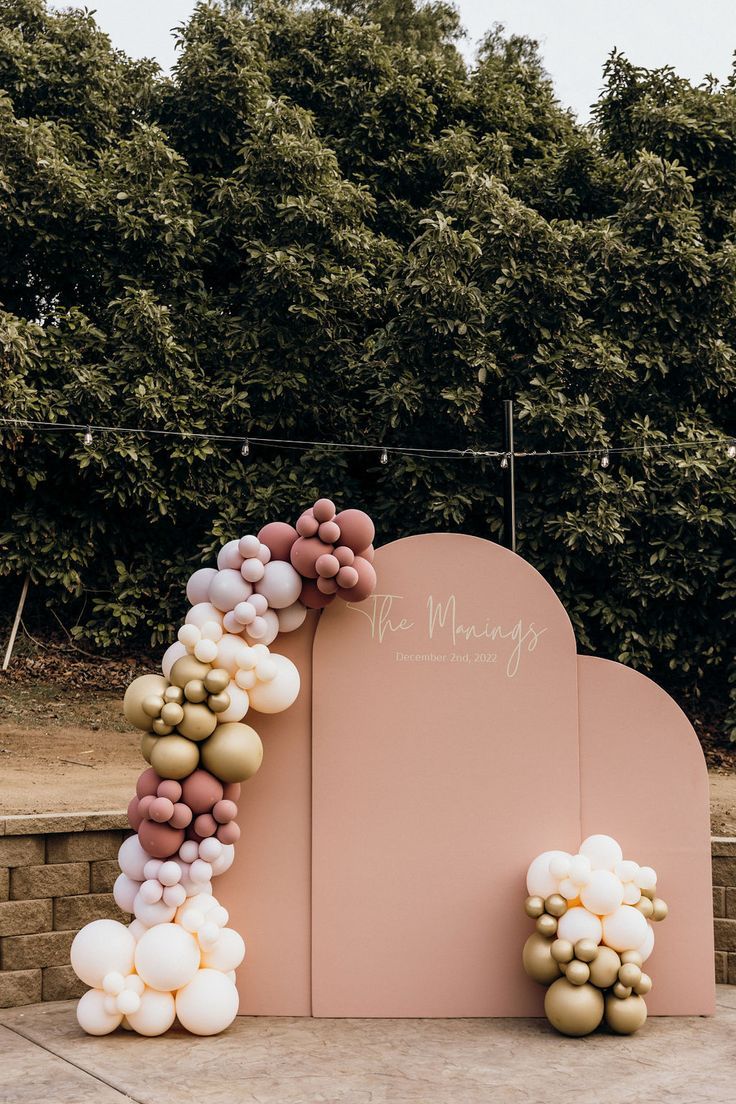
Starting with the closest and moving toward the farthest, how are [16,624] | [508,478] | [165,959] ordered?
[165,959] → [508,478] → [16,624]

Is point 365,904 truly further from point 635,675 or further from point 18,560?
point 18,560

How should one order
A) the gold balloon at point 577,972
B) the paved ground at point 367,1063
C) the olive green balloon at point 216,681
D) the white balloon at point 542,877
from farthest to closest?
the white balloon at point 542,877, the olive green balloon at point 216,681, the gold balloon at point 577,972, the paved ground at point 367,1063

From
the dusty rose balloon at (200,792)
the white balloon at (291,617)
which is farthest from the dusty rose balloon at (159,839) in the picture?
the white balloon at (291,617)

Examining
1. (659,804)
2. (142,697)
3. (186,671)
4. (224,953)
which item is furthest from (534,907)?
(142,697)

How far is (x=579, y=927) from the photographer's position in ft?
14.3

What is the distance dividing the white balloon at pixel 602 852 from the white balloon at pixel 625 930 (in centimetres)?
21

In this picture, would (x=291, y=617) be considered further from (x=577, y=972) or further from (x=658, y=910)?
(x=658, y=910)

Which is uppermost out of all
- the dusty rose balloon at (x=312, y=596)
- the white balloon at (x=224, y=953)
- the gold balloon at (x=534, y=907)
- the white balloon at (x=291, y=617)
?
the dusty rose balloon at (x=312, y=596)

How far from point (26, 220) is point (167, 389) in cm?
277

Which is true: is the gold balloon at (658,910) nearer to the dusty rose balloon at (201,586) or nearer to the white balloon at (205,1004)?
the white balloon at (205,1004)

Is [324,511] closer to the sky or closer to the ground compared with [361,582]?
closer to the sky

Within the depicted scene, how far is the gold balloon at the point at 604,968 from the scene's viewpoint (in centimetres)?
431

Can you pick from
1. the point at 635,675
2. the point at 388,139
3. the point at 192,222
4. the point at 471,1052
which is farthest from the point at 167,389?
the point at 471,1052

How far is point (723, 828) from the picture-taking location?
26.7 ft
